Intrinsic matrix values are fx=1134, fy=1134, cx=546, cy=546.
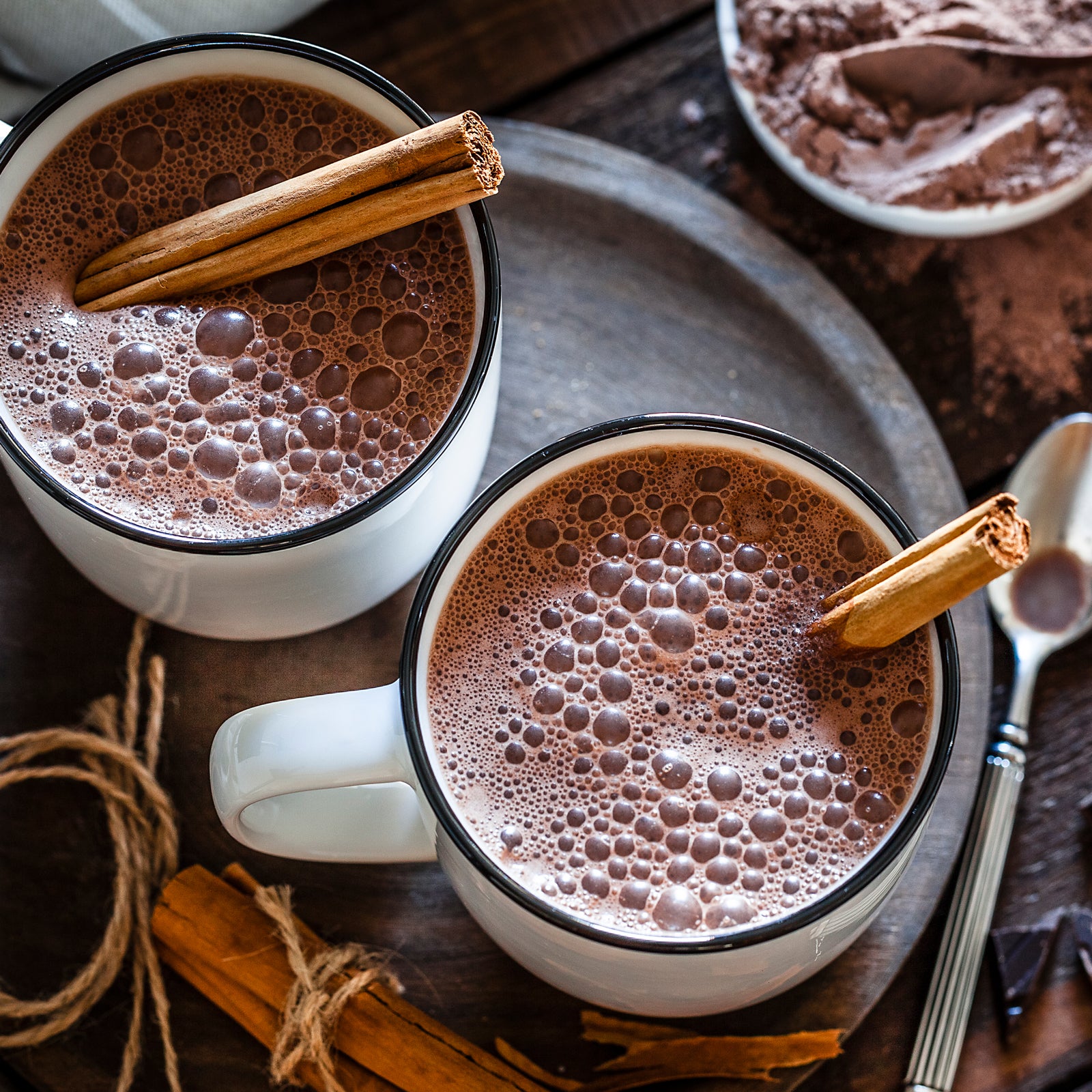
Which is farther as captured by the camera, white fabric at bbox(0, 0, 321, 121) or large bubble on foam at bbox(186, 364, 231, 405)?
white fabric at bbox(0, 0, 321, 121)

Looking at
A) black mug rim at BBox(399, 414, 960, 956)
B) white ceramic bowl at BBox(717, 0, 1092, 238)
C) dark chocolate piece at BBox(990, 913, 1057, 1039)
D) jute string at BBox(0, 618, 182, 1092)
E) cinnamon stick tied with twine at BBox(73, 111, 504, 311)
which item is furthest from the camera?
white ceramic bowl at BBox(717, 0, 1092, 238)

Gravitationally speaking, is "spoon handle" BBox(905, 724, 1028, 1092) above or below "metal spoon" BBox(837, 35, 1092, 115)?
below

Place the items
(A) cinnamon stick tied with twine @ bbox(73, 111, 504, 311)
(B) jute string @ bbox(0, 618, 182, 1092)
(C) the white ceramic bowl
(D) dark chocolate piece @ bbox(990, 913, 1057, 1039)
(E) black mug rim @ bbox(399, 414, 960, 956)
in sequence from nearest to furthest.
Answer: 1. (E) black mug rim @ bbox(399, 414, 960, 956)
2. (A) cinnamon stick tied with twine @ bbox(73, 111, 504, 311)
3. (B) jute string @ bbox(0, 618, 182, 1092)
4. (D) dark chocolate piece @ bbox(990, 913, 1057, 1039)
5. (C) the white ceramic bowl

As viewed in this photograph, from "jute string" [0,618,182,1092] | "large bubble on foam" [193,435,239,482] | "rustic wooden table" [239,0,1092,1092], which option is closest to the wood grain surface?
"rustic wooden table" [239,0,1092,1092]

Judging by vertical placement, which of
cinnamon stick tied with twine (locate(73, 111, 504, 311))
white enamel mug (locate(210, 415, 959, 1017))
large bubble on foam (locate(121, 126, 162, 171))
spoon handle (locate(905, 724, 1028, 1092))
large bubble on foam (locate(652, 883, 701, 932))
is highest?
large bubble on foam (locate(121, 126, 162, 171))

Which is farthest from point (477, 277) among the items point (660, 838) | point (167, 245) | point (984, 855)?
point (984, 855)

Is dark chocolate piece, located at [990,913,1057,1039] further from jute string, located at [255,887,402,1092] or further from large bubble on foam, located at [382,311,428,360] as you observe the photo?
large bubble on foam, located at [382,311,428,360]
